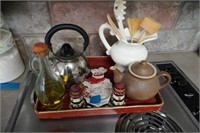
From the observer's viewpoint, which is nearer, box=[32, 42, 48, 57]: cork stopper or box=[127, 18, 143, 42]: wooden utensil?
box=[32, 42, 48, 57]: cork stopper

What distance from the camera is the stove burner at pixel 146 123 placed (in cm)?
51

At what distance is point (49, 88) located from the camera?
21.0 inches

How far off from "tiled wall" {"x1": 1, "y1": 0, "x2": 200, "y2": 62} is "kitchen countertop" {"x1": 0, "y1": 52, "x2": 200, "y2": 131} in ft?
0.23

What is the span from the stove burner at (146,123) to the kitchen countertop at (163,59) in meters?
0.21

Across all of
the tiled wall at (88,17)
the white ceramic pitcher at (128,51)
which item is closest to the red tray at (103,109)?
the white ceramic pitcher at (128,51)

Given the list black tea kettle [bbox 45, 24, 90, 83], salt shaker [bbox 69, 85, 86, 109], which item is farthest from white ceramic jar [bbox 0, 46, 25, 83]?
salt shaker [bbox 69, 85, 86, 109]

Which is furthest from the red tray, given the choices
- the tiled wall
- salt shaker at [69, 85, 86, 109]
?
the tiled wall

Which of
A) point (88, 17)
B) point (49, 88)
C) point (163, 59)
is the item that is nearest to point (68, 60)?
point (49, 88)

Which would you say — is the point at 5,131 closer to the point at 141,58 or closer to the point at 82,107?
the point at 82,107

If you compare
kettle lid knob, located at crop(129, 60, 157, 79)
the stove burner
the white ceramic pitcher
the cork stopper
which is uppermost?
the cork stopper

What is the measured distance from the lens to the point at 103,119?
1.74ft

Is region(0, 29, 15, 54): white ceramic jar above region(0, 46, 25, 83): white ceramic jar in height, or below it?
above

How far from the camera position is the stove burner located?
51cm

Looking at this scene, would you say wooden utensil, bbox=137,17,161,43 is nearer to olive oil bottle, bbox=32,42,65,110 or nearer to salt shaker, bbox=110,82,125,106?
salt shaker, bbox=110,82,125,106
